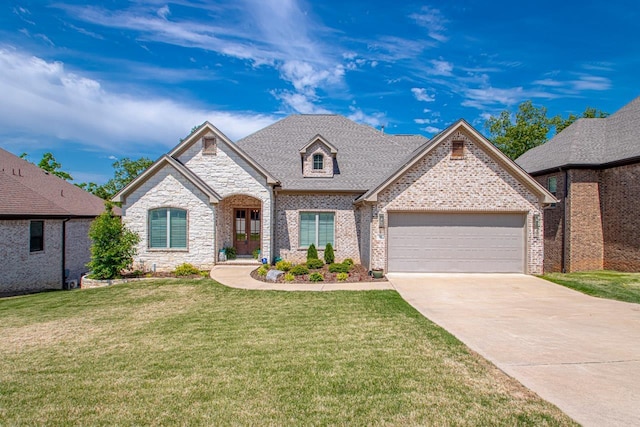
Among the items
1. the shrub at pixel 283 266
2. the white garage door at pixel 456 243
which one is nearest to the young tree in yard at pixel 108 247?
the shrub at pixel 283 266

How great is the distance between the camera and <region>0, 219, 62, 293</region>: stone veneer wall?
15.1 meters

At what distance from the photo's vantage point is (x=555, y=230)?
58.5 ft

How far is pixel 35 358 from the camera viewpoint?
20.7 feet

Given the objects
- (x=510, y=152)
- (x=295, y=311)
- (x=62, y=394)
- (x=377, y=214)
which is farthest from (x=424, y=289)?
(x=510, y=152)

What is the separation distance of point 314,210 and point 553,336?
39.2 feet

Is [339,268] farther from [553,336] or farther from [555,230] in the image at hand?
[555,230]

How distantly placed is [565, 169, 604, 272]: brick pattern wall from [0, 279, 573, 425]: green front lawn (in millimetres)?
12736

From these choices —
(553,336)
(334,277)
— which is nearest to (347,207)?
(334,277)

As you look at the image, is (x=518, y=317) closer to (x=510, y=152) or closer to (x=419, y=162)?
(x=419, y=162)

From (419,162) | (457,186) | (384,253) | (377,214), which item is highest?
(419,162)

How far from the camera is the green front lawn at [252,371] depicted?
166 inches

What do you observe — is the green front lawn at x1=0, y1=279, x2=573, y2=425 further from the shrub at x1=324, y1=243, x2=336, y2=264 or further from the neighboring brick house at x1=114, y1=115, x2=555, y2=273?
the shrub at x1=324, y1=243, x2=336, y2=264

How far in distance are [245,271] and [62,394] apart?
1001cm

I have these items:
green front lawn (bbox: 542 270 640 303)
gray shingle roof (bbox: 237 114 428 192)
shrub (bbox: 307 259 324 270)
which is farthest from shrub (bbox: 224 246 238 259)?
green front lawn (bbox: 542 270 640 303)
